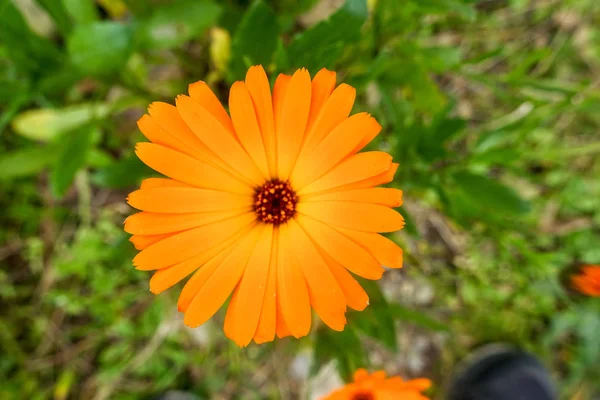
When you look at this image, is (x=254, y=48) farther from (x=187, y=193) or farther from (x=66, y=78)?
(x=66, y=78)

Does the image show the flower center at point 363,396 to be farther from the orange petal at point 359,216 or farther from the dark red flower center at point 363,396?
the orange petal at point 359,216

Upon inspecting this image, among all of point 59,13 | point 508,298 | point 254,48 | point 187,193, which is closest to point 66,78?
point 59,13

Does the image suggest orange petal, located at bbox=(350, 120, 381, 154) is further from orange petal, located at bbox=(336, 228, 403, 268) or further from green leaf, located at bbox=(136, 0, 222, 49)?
green leaf, located at bbox=(136, 0, 222, 49)

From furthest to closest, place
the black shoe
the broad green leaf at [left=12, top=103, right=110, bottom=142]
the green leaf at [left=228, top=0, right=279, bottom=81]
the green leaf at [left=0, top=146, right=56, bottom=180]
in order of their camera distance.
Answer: the black shoe < the broad green leaf at [left=12, top=103, right=110, bottom=142] < the green leaf at [left=0, top=146, right=56, bottom=180] < the green leaf at [left=228, top=0, right=279, bottom=81]

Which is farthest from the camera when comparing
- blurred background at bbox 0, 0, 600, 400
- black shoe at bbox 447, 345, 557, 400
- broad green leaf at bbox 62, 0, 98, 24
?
black shoe at bbox 447, 345, 557, 400

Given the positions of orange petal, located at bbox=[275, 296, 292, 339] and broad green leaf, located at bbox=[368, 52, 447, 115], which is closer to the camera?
orange petal, located at bbox=[275, 296, 292, 339]

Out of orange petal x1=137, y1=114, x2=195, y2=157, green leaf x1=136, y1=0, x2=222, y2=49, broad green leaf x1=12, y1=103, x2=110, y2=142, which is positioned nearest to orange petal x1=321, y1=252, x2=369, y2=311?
orange petal x1=137, y1=114, x2=195, y2=157

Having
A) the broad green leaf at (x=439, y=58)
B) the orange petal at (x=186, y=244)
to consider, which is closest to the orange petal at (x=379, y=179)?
the orange petal at (x=186, y=244)
